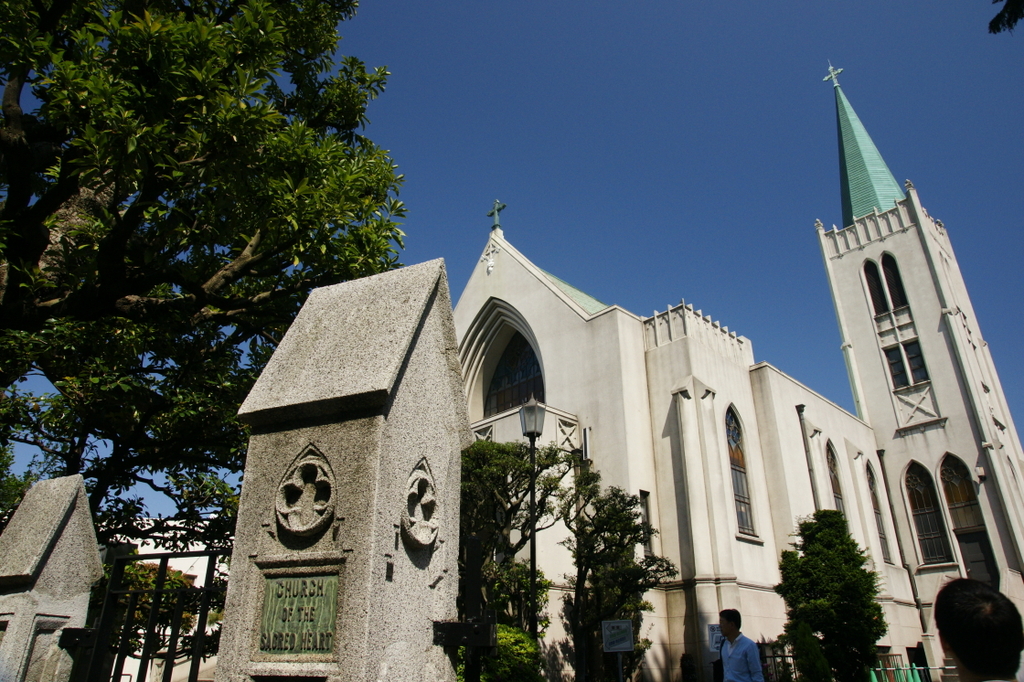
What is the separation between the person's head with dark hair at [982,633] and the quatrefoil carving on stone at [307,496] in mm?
2593

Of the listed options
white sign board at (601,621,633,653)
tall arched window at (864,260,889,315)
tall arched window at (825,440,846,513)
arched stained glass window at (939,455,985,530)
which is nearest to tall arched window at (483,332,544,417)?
tall arched window at (825,440,846,513)

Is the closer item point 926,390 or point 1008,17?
point 1008,17

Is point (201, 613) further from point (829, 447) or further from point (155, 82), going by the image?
point (829, 447)

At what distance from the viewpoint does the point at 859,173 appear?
39.0m

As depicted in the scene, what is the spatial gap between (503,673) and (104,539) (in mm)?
7000

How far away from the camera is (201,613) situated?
359 cm

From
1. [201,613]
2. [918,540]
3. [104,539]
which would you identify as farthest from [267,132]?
[918,540]

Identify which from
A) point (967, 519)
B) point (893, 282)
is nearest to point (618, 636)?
point (967, 519)

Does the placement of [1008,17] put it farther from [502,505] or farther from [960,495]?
[960,495]

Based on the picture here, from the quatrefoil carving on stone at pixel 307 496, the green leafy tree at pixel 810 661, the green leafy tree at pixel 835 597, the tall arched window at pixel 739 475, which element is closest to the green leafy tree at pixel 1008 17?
the quatrefoil carving on stone at pixel 307 496

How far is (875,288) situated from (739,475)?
18.2m

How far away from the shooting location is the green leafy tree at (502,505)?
14.7 metres

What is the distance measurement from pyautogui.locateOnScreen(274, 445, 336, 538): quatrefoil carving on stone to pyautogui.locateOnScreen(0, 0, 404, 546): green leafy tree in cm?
418

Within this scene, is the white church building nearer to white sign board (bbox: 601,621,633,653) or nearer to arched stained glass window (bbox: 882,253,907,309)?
arched stained glass window (bbox: 882,253,907,309)
